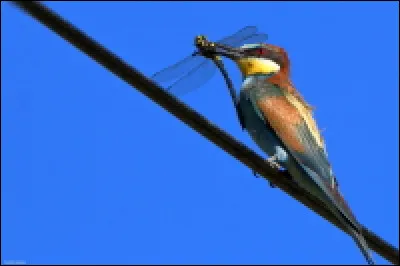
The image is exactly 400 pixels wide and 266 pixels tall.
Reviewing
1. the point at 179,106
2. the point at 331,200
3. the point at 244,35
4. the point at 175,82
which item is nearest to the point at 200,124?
the point at 179,106

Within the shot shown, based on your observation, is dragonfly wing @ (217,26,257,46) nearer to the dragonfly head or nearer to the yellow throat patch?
the yellow throat patch

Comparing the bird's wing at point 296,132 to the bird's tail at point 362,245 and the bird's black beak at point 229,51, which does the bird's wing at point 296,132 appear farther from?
the bird's tail at point 362,245

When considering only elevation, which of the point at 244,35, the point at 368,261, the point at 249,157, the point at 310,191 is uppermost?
the point at 244,35

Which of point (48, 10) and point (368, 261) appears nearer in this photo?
point (48, 10)

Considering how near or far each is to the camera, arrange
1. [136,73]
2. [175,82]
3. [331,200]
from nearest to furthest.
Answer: [136,73] < [331,200] < [175,82]

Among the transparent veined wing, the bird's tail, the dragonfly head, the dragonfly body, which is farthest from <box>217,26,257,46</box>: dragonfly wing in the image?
the bird's tail

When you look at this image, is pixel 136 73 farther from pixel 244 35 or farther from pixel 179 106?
pixel 244 35

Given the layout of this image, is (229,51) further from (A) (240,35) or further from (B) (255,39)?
(B) (255,39)
